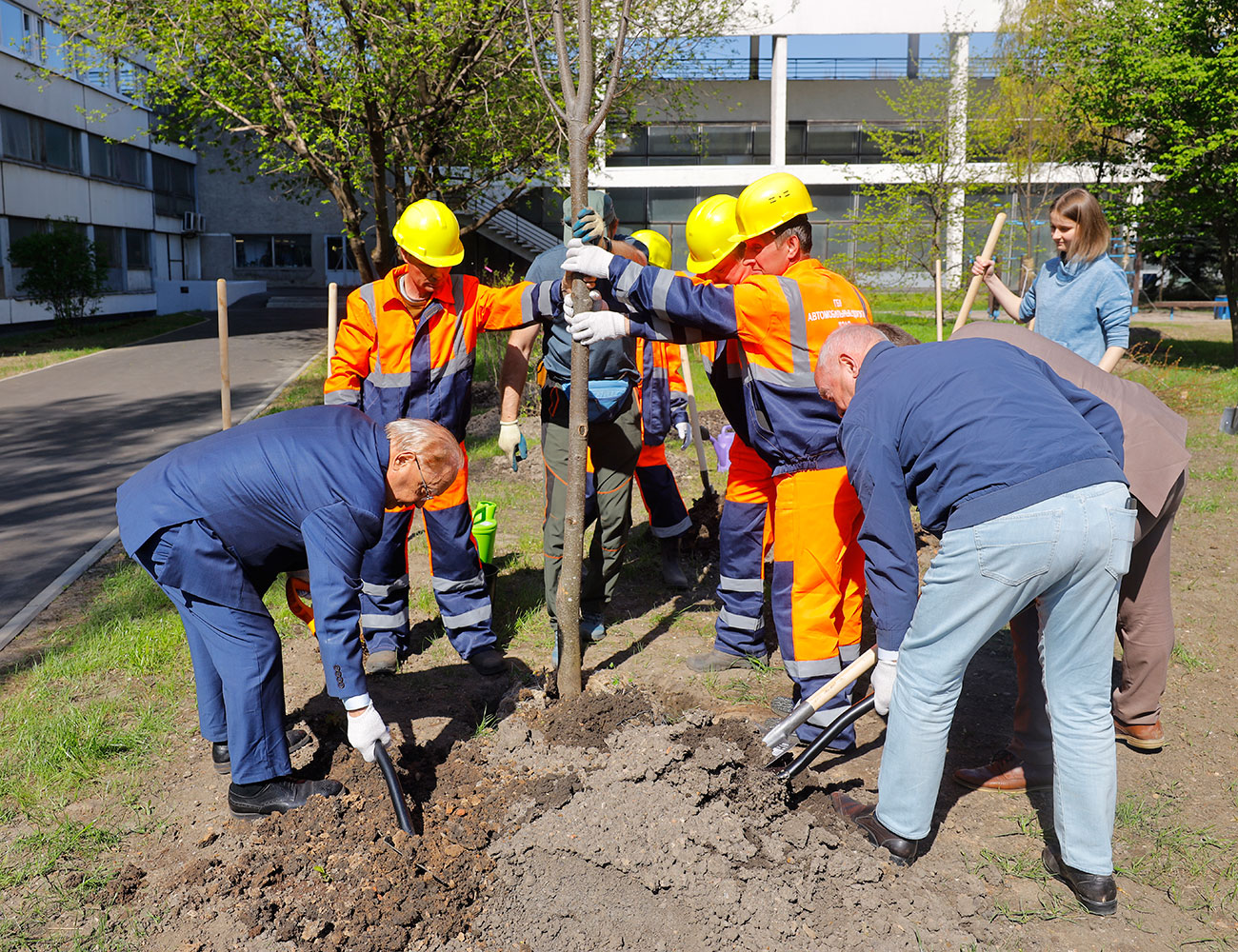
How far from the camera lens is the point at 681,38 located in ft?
53.3

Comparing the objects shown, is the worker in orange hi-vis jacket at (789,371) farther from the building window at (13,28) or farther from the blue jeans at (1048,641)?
the building window at (13,28)

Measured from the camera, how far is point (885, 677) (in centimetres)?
294

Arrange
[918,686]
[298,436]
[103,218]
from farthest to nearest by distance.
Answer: [103,218], [298,436], [918,686]

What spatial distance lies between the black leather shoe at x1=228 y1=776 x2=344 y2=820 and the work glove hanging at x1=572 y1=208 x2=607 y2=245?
6.83ft

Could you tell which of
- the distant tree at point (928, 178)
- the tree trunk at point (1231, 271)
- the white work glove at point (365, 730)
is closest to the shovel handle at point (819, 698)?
the white work glove at point (365, 730)

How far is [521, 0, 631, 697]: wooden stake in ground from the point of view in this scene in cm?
341

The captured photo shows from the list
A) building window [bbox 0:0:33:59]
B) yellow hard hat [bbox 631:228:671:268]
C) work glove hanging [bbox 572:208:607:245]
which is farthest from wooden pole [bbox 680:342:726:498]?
building window [bbox 0:0:33:59]

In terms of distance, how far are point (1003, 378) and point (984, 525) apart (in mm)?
412

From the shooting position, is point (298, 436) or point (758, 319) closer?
point (298, 436)

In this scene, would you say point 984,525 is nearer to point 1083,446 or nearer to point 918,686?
point 1083,446

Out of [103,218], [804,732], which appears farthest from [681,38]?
[103,218]

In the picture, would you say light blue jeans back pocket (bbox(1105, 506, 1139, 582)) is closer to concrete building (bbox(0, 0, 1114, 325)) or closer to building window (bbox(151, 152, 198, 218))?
concrete building (bbox(0, 0, 1114, 325))

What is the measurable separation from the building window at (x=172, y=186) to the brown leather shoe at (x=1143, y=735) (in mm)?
34603

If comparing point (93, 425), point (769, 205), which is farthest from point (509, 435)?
point (93, 425)
